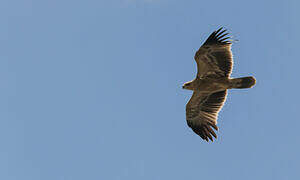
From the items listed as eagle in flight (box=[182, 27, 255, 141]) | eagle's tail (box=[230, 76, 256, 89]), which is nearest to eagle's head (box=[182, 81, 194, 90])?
eagle in flight (box=[182, 27, 255, 141])

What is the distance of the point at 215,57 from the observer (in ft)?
48.3

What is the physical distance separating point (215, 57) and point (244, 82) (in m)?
1.32

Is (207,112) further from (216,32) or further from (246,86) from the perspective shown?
(216,32)

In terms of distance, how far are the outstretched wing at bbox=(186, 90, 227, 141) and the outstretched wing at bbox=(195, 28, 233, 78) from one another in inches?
37.9

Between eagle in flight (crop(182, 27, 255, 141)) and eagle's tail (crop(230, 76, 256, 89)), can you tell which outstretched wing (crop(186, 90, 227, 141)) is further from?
eagle's tail (crop(230, 76, 256, 89))

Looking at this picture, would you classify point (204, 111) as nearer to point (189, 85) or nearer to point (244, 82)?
point (189, 85)

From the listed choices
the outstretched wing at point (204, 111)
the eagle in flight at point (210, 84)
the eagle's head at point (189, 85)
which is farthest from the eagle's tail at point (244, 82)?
the eagle's head at point (189, 85)

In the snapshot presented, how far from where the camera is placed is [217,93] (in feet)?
51.0

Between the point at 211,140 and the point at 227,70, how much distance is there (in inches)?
104

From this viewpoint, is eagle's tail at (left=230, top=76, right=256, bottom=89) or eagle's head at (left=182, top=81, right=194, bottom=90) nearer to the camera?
eagle's tail at (left=230, top=76, right=256, bottom=89)

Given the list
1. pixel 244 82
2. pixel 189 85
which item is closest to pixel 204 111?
pixel 189 85

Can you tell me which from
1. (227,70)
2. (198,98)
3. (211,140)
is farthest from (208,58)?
(211,140)

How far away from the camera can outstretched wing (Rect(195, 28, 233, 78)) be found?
14.5 meters

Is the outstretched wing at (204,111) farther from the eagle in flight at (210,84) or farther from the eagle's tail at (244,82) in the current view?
the eagle's tail at (244,82)
